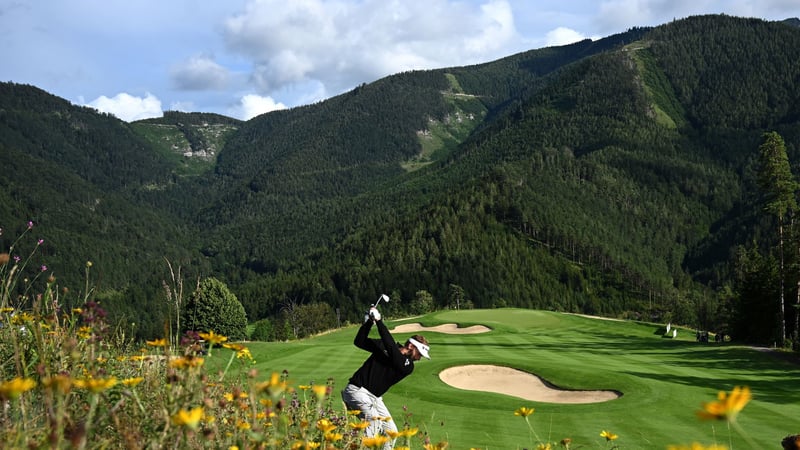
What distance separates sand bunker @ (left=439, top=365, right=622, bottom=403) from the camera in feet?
59.9

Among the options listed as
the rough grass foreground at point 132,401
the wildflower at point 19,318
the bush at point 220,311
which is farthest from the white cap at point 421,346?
the bush at point 220,311

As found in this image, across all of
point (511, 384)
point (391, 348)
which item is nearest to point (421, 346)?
point (391, 348)

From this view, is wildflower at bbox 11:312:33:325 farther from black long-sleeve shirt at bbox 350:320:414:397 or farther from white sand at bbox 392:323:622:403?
white sand at bbox 392:323:622:403

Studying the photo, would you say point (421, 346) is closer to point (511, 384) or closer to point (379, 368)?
point (379, 368)

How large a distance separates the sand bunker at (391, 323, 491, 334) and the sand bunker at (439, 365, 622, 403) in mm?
26412

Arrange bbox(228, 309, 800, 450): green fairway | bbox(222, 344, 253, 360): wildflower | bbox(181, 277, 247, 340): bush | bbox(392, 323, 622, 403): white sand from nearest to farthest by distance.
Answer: bbox(222, 344, 253, 360): wildflower, bbox(228, 309, 800, 450): green fairway, bbox(392, 323, 622, 403): white sand, bbox(181, 277, 247, 340): bush

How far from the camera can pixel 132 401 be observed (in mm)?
3350

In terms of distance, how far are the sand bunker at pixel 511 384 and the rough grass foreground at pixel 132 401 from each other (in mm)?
14239

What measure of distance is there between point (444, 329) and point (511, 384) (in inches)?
1251

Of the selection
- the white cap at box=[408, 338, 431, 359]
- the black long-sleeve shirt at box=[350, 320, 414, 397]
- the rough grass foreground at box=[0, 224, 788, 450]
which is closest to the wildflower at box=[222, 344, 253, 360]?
the rough grass foreground at box=[0, 224, 788, 450]

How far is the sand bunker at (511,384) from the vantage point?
719 inches

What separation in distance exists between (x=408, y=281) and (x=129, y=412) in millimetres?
130531

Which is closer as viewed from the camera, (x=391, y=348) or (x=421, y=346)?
(x=391, y=348)

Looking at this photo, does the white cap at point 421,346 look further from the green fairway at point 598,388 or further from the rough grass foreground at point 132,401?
the rough grass foreground at point 132,401
